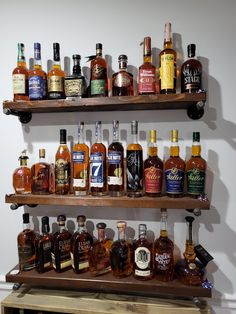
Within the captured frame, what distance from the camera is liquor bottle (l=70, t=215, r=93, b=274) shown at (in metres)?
1.11

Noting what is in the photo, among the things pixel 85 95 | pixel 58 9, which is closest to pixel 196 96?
pixel 85 95

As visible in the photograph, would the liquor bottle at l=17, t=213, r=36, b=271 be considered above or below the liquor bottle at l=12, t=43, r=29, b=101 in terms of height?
below

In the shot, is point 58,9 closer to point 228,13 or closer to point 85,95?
point 85,95

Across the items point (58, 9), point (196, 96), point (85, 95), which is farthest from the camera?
point (58, 9)

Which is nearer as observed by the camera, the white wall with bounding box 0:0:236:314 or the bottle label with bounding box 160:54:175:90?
the bottle label with bounding box 160:54:175:90

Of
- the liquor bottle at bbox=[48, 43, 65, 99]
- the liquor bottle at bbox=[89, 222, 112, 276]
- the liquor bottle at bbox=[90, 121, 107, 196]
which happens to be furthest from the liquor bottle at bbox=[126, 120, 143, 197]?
the liquor bottle at bbox=[48, 43, 65, 99]

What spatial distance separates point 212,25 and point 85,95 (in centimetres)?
64

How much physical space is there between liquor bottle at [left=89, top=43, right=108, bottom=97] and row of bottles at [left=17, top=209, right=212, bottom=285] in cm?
55

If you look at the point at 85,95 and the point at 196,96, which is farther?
the point at 85,95

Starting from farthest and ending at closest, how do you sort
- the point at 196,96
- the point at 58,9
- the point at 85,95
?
1. the point at 58,9
2. the point at 85,95
3. the point at 196,96

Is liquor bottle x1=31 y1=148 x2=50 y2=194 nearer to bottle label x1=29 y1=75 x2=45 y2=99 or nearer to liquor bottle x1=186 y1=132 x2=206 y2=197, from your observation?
bottle label x1=29 y1=75 x2=45 y2=99

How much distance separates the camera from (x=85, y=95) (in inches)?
43.4

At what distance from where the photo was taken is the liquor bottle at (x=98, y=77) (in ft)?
3.44

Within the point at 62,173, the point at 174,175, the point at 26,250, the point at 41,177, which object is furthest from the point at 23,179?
the point at 174,175
